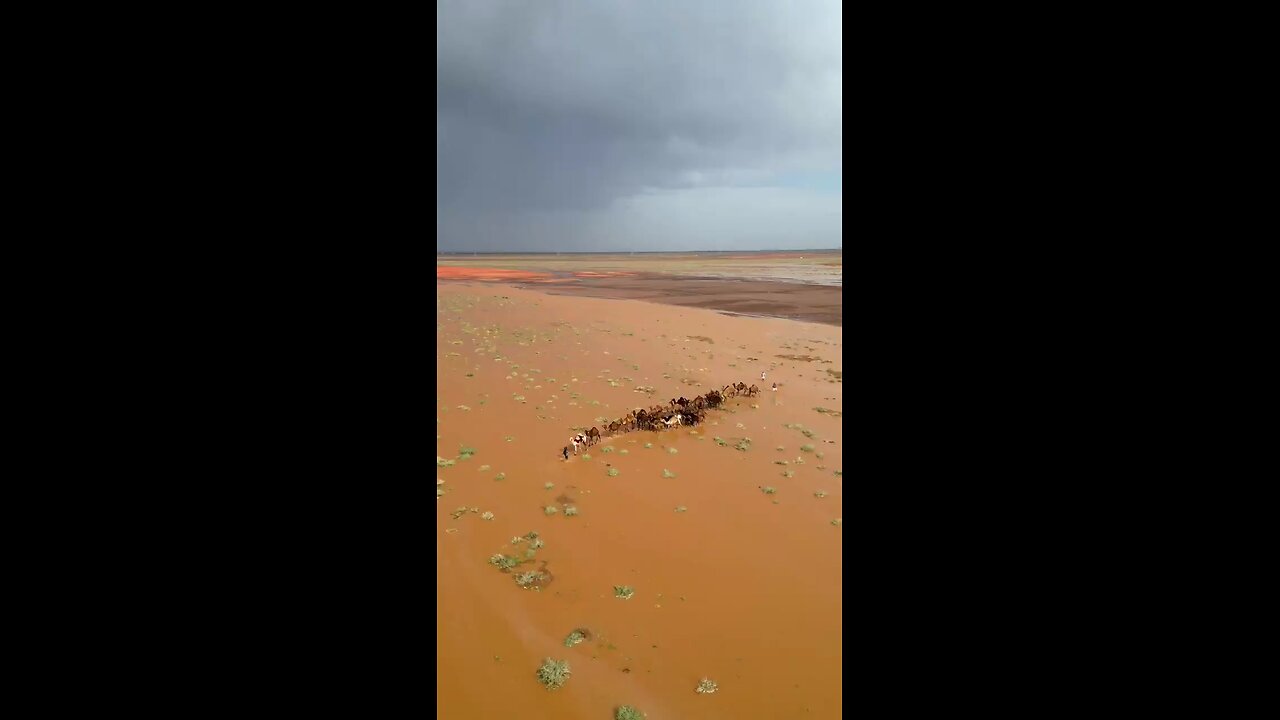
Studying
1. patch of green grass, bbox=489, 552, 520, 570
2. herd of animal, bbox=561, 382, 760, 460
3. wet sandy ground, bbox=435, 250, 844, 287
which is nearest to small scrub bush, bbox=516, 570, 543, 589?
patch of green grass, bbox=489, 552, 520, 570

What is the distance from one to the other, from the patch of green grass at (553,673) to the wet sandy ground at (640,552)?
0.05 m

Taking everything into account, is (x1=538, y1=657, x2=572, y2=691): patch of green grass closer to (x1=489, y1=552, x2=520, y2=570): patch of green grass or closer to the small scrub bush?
the small scrub bush

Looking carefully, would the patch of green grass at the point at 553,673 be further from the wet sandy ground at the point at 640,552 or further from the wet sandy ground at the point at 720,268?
the wet sandy ground at the point at 720,268

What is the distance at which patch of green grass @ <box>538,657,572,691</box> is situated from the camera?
→ 335cm

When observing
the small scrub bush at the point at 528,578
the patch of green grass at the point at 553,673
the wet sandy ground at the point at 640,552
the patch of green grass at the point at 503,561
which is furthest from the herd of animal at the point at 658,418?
the patch of green grass at the point at 553,673

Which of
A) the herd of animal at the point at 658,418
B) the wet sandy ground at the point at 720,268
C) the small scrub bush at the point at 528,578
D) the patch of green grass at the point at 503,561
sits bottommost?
the small scrub bush at the point at 528,578

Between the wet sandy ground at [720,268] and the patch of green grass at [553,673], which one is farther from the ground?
the wet sandy ground at [720,268]

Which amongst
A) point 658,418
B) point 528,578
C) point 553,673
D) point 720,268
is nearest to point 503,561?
point 528,578

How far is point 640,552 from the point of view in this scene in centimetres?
488

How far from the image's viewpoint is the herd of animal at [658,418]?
732 centimetres

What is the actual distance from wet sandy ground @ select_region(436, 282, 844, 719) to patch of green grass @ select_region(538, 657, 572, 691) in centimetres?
5
